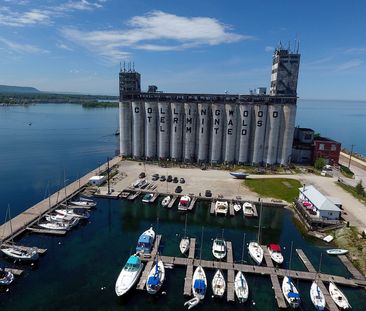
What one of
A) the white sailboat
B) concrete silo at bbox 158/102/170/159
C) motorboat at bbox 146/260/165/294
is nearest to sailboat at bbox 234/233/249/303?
the white sailboat

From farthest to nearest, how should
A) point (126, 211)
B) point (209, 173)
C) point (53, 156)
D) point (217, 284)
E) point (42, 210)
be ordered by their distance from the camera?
1. point (53, 156)
2. point (209, 173)
3. point (126, 211)
4. point (42, 210)
5. point (217, 284)

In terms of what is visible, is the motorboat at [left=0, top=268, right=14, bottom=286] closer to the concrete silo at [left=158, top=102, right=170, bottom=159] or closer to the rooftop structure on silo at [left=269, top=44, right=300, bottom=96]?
the concrete silo at [left=158, top=102, right=170, bottom=159]

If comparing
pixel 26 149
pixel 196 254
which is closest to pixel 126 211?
pixel 196 254

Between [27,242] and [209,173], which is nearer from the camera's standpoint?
[27,242]

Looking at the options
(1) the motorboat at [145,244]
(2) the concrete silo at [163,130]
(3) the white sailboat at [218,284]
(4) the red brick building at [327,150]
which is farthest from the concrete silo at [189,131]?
(3) the white sailboat at [218,284]

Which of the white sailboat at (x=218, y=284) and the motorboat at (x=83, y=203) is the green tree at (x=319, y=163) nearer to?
the white sailboat at (x=218, y=284)

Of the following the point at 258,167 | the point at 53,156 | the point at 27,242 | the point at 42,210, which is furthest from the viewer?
the point at 53,156

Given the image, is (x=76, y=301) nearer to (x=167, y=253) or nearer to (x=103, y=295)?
(x=103, y=295)
